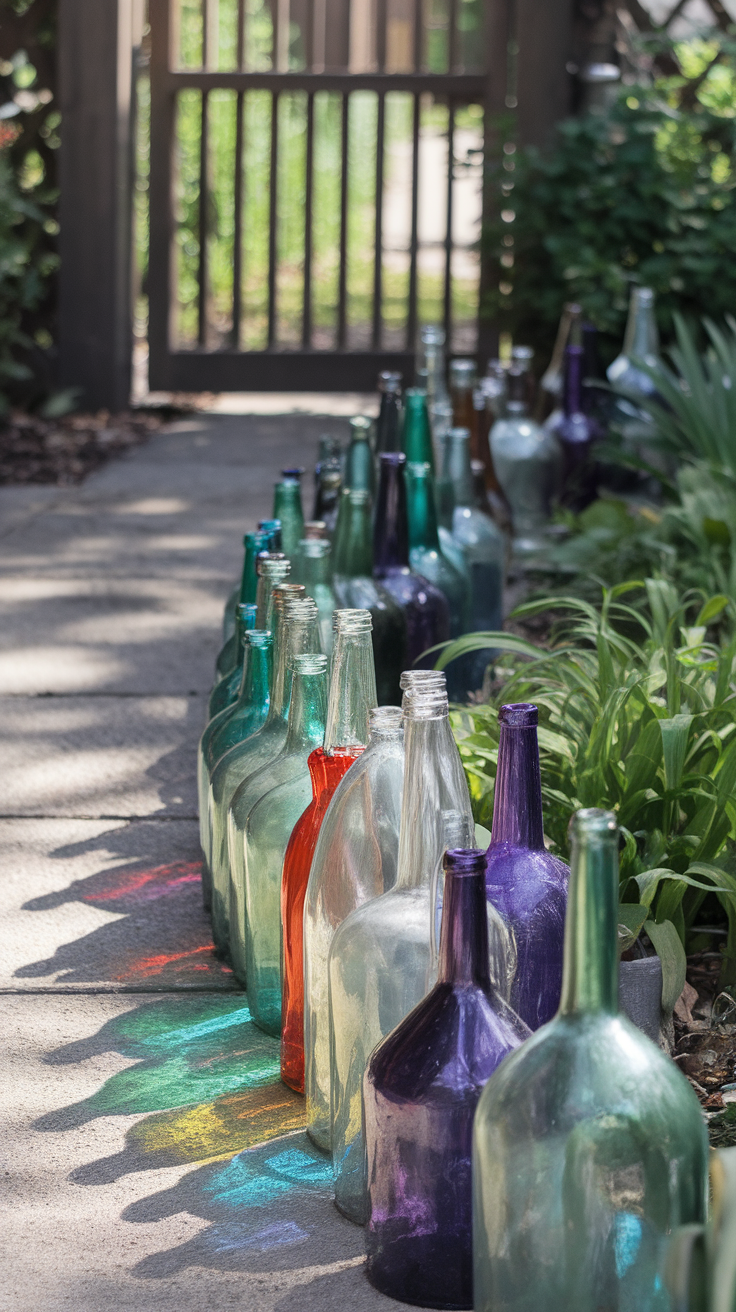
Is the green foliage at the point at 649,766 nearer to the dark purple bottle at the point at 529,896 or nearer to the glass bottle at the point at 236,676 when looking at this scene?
the dark purple bottle at the point at 529,896

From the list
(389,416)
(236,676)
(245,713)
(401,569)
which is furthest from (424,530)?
(245,713)

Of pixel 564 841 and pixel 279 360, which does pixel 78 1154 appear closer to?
pixel 564 841

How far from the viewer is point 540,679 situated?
2045mm

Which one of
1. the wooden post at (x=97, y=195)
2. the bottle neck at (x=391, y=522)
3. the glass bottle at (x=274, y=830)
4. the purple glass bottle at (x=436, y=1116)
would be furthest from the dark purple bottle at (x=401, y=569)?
the wooden post at (x=97, y=195)

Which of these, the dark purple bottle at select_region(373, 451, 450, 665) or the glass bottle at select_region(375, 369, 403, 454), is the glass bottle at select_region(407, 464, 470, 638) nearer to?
the dark purple bottle at select_region(373, 451, 450, 665)

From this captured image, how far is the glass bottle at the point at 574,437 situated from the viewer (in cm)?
381

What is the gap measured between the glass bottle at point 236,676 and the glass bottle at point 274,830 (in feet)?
0.94

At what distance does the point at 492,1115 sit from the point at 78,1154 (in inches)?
21.2

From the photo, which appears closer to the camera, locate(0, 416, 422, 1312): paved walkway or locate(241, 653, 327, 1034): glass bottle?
locate(0, 416, 422, 1312): paved walkway

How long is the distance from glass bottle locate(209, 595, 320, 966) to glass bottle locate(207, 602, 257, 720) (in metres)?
0.17

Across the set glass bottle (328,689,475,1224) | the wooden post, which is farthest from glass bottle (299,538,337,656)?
the wooden post

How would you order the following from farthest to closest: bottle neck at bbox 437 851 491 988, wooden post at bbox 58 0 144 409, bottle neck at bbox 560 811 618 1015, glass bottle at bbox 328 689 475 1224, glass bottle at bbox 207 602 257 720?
wooden post at bbox 58 0 144 409
glass bottle at bbox 207 602 257 720
glass bottle at bbox 328 689 475 1224
bottle neck at bbox 437 851 491 988
bottle neck at bbox 560 811 618 1015

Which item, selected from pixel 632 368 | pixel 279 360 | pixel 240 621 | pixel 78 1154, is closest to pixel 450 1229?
pixel 78 1154

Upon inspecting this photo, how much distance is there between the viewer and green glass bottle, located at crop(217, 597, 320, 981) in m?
1.60
